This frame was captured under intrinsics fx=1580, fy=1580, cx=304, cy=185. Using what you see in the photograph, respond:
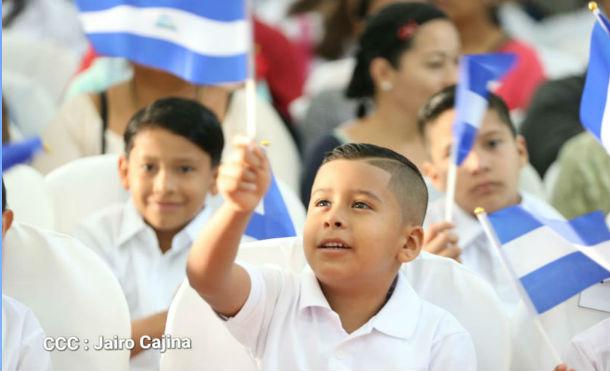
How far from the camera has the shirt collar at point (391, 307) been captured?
11.9 feet

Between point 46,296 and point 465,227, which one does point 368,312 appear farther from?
point 465,227

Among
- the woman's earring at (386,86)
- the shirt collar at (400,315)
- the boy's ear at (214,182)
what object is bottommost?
the shirt collar at (400,315)

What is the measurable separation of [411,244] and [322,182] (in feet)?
0.89

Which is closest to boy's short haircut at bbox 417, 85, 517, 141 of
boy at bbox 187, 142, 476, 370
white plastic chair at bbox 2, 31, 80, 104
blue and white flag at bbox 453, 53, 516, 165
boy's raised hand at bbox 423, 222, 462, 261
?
blue and white flag at bbox 453, 53, 516, 165

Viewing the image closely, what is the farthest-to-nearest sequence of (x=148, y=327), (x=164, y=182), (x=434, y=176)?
(x=434, y=176) → (x=164, y=182) → (x=148, y=327)

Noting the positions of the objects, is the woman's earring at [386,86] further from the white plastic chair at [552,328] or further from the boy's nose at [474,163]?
the white plastic chair at [552,328]

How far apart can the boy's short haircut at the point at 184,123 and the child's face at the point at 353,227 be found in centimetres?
A: 105

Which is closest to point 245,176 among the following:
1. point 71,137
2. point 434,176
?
point 434,176

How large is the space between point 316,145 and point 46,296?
82.9 inches

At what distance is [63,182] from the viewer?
16.1 ft

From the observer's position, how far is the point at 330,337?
11.9 ft

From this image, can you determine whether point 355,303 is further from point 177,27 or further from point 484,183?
point 177,27

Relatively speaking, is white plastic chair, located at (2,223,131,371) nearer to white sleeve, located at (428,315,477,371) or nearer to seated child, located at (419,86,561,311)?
white sleeve, located at (428,315,477,371)

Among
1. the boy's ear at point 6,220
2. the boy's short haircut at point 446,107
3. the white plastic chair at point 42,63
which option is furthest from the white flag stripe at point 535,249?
the white plastic chair at point 42,63
